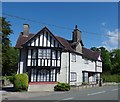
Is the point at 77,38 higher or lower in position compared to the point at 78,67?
higher

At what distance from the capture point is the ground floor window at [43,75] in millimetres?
35031

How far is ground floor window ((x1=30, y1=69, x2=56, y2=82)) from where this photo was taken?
115 feet

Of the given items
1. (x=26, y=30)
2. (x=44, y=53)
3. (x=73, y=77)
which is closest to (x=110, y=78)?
(x=73, y=77)

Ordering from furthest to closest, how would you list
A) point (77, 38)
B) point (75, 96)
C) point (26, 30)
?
1. point (77, 38)
2. point (26, 30)
3. point (75, 96)

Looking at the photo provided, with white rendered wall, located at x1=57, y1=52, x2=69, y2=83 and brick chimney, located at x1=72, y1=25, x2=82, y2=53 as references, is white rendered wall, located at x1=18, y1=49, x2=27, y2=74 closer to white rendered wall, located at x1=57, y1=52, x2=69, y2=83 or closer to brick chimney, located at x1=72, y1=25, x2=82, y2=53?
white rendered wall, located at x1=57, y1=52, x2=69, y2=83

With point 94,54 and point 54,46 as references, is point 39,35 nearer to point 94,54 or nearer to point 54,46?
point 54,46

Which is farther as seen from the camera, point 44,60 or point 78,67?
point 78,67

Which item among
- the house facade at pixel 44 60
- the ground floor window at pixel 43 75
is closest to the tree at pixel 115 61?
the house facade at pixel 44 60

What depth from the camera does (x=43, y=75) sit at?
3553 cm

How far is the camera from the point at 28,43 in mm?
34875

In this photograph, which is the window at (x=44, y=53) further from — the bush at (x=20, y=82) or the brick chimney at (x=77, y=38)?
the brick chimney at (x=77, y=38)

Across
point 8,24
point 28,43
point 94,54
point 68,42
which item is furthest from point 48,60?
point 94,54

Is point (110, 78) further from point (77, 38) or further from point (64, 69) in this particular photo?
point (64, 69)

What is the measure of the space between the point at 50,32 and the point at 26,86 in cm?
929
